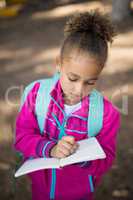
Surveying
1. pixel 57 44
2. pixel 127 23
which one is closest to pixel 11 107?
pixel 57 44

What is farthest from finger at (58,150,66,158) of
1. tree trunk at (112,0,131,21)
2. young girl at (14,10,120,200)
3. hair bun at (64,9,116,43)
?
tree trunk at (112,0,131,21)

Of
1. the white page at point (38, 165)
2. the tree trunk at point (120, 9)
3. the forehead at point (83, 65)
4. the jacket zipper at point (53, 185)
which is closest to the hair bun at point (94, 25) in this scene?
the forehead at point (83, 65)

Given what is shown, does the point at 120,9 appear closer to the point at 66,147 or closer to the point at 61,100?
the point at 61,100

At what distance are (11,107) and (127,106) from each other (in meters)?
1.14

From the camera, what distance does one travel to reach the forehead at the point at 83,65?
1577 millimetres

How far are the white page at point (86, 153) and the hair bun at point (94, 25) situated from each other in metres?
0.44

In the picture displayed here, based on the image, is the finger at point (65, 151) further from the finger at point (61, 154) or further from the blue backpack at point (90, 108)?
the blue backpack at point (90, 108)

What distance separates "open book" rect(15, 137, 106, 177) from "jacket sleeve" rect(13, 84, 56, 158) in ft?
Result: 0.16

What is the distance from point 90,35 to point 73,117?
0.38 meters

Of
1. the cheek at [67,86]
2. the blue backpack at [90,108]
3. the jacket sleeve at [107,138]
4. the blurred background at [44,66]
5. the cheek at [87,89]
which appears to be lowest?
the blurred background at [44,66]

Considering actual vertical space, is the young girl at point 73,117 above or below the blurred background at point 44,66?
above

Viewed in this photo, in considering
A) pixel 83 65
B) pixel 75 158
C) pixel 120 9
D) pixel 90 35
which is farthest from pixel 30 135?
pixel 120 9

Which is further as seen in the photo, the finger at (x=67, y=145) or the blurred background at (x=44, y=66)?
the blurred background at (x=44, y=66)

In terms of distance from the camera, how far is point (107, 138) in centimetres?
174
